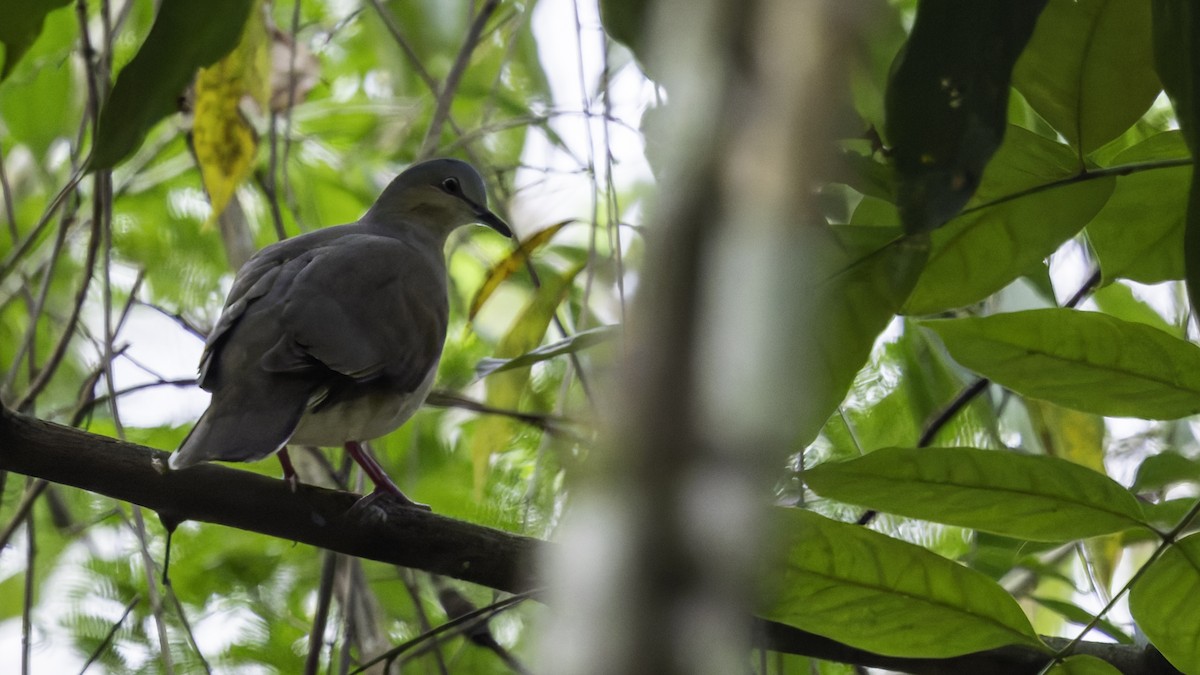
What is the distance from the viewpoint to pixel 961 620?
1.25m

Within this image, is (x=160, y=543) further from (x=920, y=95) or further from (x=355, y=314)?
(x=920, y=95)

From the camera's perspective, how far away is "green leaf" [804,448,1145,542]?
1.22 meters

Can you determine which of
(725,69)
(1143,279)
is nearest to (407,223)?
(1143,279)

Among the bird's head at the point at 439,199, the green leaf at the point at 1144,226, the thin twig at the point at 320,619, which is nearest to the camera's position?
the green leaf at the point at 1144,226

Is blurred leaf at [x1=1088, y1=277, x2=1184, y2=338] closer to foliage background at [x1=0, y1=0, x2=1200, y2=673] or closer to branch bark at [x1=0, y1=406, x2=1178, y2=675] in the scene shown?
foliage background at [x1=0, y1=0, x2=1200, y2=673]

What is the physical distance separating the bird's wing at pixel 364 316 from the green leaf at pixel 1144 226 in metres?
1.26

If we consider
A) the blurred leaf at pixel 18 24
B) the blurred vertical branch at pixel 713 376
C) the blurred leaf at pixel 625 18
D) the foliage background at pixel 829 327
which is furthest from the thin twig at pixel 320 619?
the blurred vertical branch at pixel 713 376

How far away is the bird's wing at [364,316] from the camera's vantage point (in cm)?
210

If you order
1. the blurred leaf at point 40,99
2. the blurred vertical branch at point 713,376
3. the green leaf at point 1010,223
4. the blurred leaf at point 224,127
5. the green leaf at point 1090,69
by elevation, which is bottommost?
the blurred vertical branch at point 713,376

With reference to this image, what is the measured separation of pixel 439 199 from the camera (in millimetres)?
3143

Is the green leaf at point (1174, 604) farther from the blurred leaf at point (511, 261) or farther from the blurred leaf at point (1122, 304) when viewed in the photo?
the blurred leaf at point (511, 261)

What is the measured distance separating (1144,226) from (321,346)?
1.34 m

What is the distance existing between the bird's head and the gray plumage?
39cm

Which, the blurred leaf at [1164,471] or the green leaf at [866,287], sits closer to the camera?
the green leaf at [866,287]
